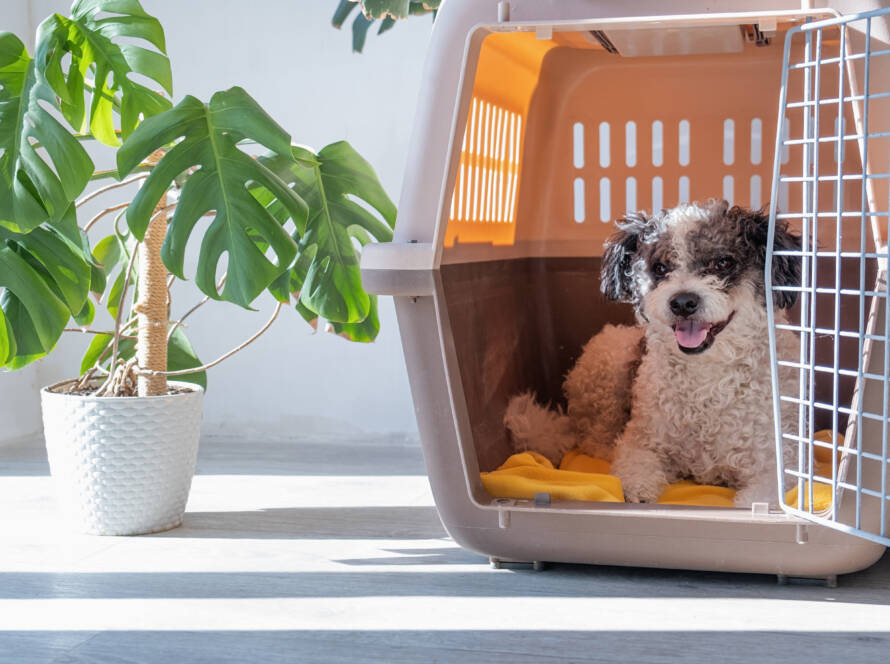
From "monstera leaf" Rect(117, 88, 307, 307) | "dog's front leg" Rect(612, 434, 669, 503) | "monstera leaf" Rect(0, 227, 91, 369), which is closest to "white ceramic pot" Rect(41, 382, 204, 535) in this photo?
"monstera leaf" Rect(0, 227, 91, 369)

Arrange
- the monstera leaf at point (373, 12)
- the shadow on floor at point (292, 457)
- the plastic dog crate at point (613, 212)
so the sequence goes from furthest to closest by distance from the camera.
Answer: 1. the shadow on floor at point (292, 457)
2. the monstera leaf at point (373, 12)
3. the plastic dog crate at point (613, 212)

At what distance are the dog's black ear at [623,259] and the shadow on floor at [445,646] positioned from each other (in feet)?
2.61

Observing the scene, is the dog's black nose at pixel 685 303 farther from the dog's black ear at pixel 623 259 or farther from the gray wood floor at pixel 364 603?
the gray wood floor at pixel 364 603

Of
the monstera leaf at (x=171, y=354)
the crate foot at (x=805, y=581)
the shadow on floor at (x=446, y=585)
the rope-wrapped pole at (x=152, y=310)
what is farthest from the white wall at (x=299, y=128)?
the crate foot at (x=805, y=581)

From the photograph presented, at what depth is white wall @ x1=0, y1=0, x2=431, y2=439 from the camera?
2.87 m

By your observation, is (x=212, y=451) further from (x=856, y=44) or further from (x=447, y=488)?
(x=856, y=44)

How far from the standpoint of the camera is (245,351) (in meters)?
3.00

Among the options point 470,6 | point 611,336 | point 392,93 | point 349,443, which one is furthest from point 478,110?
point 349,443

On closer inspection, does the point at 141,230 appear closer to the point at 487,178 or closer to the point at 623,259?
the point at 487,178

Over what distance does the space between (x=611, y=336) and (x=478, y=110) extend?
0.62 metres

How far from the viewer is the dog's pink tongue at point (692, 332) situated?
1845mm

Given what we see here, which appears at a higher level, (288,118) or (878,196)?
(288,118)

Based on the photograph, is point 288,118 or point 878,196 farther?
point 288,118

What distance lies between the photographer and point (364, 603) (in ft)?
4.92
